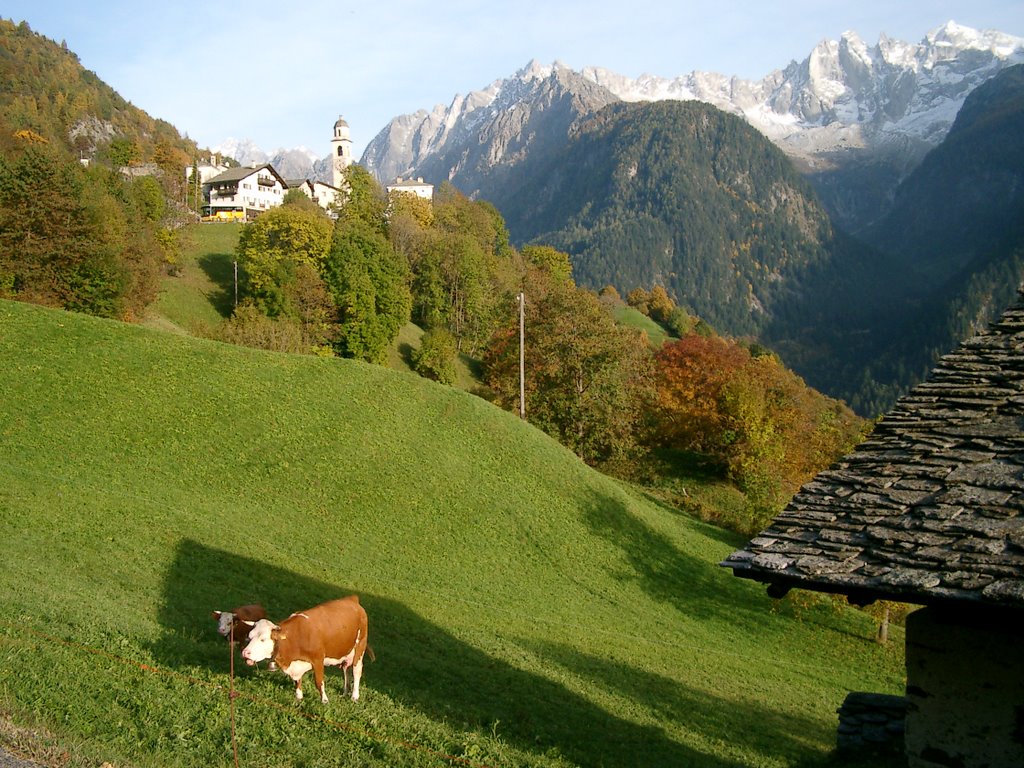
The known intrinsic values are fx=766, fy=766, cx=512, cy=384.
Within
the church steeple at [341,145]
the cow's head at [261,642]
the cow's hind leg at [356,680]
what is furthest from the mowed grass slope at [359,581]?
the church steeple at [341,145]

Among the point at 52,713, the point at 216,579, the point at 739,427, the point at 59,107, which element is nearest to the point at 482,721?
the point at 52,713

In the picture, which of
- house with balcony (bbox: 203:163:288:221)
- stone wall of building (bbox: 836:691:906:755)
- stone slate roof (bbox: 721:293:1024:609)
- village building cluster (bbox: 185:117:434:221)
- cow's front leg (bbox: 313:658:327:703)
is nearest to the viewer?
stone slate roof (bbox: 721:293:1024:609)

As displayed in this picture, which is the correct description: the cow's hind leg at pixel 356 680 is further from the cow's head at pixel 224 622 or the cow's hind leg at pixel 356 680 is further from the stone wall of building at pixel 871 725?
the stone wall of building at pixel 871 725

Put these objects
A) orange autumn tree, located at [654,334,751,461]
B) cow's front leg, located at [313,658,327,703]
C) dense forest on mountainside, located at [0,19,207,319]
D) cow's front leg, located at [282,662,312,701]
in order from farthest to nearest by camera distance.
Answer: orange autumn tree, located at [654,334,751,461] → dense forest on mountainside, located at [0,19,207,319] → cow's front leg, located at [313,658,327,703] → cow's front leg, located at [282,662,312,701]

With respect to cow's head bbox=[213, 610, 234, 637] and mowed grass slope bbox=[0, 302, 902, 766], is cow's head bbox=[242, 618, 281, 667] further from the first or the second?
cow's head bbox=[213, 610, 234, 637]

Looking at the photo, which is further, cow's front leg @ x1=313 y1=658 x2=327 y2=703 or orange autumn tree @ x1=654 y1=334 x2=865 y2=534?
orange autumn tree @ x1=654 y1=334 x2=865 y2=534

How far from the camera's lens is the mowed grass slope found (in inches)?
446

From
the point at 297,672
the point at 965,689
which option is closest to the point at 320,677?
the point at 297,672

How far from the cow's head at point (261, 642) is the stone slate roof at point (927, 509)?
692 centimetres

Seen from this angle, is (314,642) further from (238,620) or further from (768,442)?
(768,442)

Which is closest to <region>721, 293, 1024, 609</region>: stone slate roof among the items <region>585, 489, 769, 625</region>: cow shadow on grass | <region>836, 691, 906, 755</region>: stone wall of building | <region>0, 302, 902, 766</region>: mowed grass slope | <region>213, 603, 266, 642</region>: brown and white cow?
<region>836, 691, 906, 755</region>: stone wall of building

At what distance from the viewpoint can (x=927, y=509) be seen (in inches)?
351

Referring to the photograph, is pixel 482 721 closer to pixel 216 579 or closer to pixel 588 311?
pixel 216 579

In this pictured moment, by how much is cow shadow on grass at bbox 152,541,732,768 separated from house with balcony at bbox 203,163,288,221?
11191 centimetres
